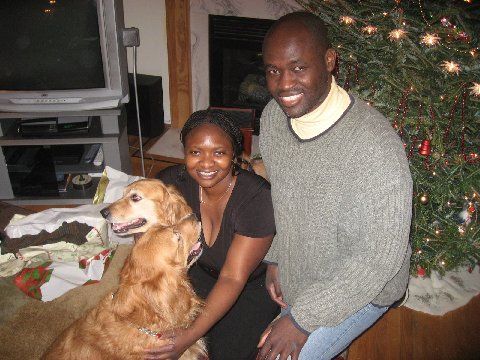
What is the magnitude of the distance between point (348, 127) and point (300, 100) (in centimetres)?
18

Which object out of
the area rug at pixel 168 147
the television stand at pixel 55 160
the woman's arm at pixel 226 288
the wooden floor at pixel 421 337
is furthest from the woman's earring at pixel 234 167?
the area rug at pixel 168 147

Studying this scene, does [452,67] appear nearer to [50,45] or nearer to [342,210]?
[342,210]

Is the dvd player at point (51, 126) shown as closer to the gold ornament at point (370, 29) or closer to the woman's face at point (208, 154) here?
the woman's face at point (208, 154)

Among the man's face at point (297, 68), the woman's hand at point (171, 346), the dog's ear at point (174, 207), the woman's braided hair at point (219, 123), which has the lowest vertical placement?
the woman's hand at point (171, 346)

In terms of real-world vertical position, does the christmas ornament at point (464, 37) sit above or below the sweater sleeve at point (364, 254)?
above

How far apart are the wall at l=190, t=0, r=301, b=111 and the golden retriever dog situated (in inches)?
110

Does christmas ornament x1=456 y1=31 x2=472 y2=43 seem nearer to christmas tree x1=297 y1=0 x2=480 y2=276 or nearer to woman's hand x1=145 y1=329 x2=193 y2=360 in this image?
christmas tree x1=297 y1=0 x2=480 y2=276

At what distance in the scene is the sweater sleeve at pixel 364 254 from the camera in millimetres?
1148

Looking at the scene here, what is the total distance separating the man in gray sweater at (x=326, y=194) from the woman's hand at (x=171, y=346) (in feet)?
1.12

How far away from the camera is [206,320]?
63.7 inches

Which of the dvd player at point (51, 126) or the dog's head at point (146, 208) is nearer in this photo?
the dog's head at point (146, 208)

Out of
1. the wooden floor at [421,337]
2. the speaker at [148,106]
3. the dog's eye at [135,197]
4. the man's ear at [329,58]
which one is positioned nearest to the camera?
the man's ear at [329,58]

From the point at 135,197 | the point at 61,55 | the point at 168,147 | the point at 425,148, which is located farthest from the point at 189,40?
the point at 425,148

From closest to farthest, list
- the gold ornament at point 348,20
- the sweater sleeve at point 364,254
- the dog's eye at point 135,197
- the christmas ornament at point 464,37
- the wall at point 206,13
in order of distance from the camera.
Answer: the sweater sleeve at point 364,254, the christmas ornament at point 464,37, the dog's eye at point 135,197, the gold ornament at point 348,20, the wall at point 206,13
